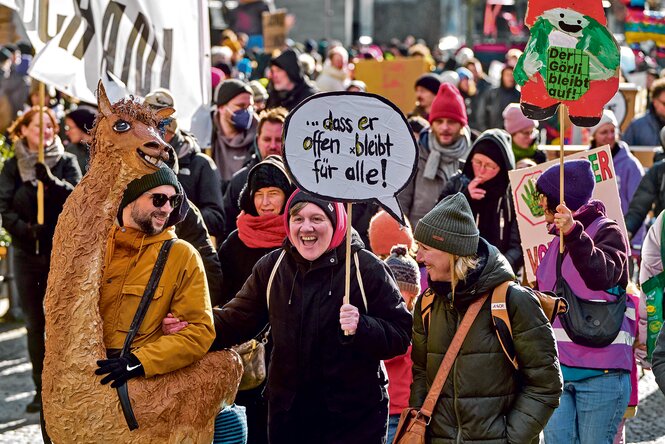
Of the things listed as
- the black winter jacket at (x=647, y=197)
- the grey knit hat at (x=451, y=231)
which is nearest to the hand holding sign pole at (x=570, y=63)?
the grey knit hat at (x=451, y=231)

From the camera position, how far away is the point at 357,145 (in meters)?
4.84

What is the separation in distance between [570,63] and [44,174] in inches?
133

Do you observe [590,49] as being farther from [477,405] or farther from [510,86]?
[510,86]

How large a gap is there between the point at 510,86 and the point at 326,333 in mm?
11355

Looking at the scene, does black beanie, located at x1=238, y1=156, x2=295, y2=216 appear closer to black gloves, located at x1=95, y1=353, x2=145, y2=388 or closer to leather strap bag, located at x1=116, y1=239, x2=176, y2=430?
leather strap bag, located at x1=116, y1=239, x2=176, y2=430

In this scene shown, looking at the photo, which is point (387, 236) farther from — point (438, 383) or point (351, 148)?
point (438, 383)

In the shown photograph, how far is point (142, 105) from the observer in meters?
4.66

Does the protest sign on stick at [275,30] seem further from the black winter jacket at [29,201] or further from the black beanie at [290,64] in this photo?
the black winter jacket at [29,201]

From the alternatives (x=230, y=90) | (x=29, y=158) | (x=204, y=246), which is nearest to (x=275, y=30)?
(x=230, y=90)

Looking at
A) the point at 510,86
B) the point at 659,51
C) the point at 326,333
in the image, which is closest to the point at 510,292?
the point at 326,333

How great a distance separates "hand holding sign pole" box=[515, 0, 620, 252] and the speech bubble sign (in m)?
1.28

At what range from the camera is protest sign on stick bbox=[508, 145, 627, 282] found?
20.6 feet

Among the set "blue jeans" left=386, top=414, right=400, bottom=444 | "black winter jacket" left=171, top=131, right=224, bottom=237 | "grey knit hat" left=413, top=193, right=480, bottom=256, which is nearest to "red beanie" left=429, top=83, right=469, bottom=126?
"black winter jacket" left=171, top=131, right=224, bottom=237

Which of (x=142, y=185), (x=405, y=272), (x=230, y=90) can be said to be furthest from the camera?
(x=230, y=90)
